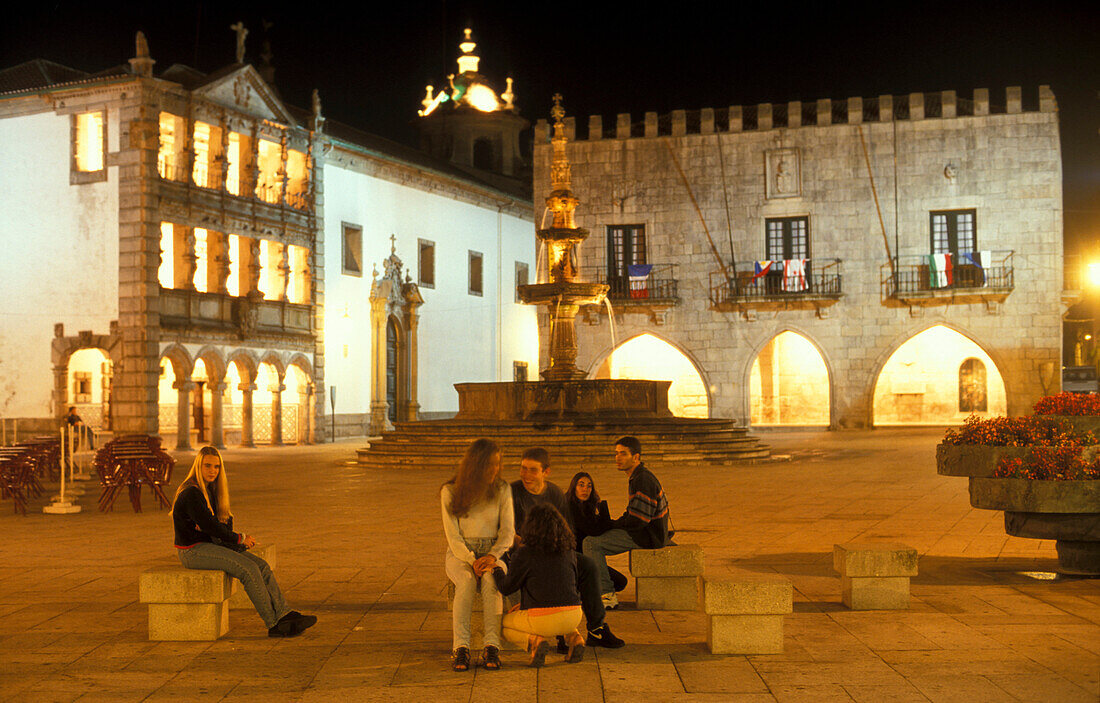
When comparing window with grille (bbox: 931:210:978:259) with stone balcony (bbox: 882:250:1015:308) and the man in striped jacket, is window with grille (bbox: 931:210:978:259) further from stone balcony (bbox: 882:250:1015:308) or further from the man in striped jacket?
the man in striped jacket

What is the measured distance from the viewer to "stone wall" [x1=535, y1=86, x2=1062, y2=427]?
36.1m

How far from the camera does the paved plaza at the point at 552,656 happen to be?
624 centimetres

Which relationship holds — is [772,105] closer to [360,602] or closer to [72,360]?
[72,360]

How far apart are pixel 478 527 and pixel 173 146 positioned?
88.3 ft

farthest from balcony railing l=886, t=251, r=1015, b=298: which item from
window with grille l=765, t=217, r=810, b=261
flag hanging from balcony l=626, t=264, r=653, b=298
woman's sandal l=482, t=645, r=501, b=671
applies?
woman's sandal l=482, t=645, r=501, b=671

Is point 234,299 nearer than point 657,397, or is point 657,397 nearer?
point 657,397

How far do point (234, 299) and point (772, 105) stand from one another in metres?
17.2

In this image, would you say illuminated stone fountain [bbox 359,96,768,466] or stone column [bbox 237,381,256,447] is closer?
illuminated stone fountain [bbox 359,96,768,466]

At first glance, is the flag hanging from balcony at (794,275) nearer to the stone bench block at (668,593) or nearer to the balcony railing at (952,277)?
the balcony railing at (952,277)

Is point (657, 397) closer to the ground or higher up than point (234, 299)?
closer to the ground

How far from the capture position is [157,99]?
30438mm

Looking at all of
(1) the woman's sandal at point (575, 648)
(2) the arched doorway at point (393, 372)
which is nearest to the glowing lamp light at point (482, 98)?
(2) the arched doorway at point (393, 372)

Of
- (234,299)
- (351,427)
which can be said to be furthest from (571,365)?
(351,427)

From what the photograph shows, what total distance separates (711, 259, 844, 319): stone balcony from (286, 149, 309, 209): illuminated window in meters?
12.5
